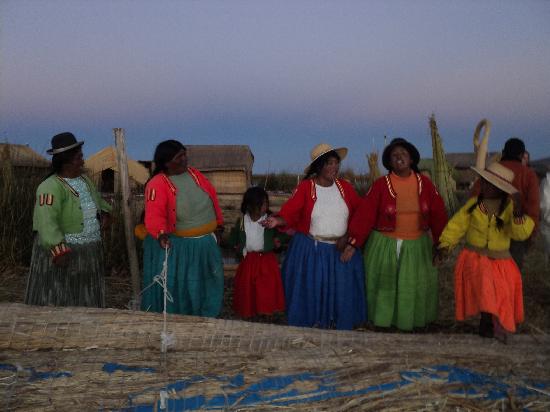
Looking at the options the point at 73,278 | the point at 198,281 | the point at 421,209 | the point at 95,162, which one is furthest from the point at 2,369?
the point at 95,162

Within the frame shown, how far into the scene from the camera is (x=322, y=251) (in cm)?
412

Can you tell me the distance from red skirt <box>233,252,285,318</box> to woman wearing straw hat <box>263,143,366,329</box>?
0.77 ft

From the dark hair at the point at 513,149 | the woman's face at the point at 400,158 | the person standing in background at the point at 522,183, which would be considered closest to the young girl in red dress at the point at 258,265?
the woman's face at the point at 400,158

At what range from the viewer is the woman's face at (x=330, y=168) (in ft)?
13.2

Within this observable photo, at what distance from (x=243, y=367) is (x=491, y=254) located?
5.48 feet

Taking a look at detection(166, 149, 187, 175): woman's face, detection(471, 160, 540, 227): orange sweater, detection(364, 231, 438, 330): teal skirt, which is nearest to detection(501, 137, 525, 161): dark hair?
detection(471, 160, 540, 227): orange sweater

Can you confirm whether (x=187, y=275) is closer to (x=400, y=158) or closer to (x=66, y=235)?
(x=66, y=235)

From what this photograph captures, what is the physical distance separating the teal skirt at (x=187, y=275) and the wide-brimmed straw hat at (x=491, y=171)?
193cm

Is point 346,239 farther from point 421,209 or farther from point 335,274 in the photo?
point 421,209

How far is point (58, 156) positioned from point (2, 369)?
1.54 metres

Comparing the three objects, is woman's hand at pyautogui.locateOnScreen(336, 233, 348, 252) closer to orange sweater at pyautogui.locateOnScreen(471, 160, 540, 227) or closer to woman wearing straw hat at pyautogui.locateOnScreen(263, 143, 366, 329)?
woman wearing straw hat at pyautogui.locateOnScreen(263, 143, 366, 329)

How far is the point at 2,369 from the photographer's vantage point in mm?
2766

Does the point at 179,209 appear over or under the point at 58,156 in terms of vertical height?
under

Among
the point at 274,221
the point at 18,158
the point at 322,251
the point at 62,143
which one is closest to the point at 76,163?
the point at 62,143
